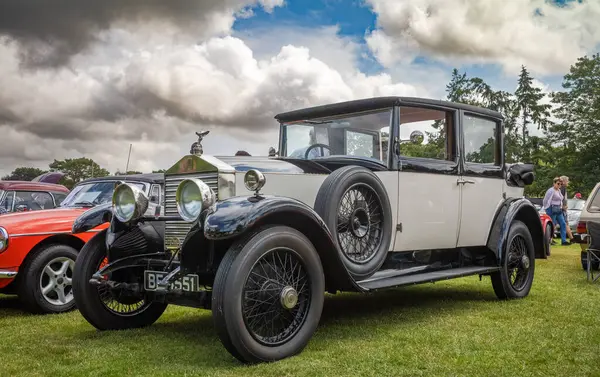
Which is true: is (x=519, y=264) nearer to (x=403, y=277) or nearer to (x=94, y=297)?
(x=403, y=277)

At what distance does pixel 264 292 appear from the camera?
13.1ft

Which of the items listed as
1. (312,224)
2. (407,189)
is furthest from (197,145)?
(407,189)

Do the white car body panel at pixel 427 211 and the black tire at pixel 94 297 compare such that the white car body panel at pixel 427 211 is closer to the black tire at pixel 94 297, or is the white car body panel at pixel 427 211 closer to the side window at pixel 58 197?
the black tire at pixel 94 297

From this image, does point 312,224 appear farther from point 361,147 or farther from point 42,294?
point 42,294

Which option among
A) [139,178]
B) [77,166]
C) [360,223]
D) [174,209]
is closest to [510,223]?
[360,223]

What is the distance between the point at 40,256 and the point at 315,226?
11.4ft

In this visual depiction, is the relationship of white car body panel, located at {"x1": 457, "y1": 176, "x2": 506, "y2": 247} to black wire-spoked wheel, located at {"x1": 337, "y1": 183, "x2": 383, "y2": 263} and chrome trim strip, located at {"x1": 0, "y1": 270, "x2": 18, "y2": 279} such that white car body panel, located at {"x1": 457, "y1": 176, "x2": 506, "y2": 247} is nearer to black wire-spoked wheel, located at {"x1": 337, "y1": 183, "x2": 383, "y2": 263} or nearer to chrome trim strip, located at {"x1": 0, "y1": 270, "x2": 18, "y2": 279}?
black wire-spoked wheel, located at {"x1": 337, "y1": 183, "x2": 383, "y2": 263}

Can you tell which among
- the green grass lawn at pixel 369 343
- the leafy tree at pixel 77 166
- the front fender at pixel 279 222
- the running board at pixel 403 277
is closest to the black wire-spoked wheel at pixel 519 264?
the green grass lawn at pixel 369 343

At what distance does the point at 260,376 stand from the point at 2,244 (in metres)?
3.73

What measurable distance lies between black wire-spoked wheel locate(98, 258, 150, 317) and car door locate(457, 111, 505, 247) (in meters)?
3.32

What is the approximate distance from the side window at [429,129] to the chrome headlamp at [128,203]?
8.04 ft

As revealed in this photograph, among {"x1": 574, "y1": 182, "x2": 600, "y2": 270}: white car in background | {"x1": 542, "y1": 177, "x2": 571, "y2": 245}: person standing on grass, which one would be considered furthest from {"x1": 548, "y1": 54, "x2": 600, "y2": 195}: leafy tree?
{"x1": 574, "y1": 182, "x2": 600, "y2": 270}: white car in background

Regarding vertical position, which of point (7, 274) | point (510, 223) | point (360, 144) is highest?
point (360, 144)

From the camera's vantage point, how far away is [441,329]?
16.4 ft
